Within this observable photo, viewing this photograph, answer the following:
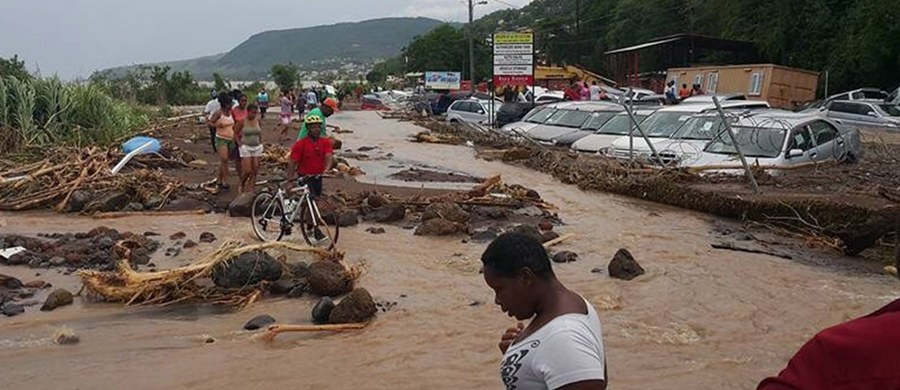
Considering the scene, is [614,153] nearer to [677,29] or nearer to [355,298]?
[355,298]

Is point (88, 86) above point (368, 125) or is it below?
above

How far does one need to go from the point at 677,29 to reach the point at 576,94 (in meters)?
30.1

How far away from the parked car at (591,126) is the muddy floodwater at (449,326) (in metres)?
10.8

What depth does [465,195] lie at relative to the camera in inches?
558

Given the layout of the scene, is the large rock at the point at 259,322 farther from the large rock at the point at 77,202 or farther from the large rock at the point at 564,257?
the large rock at the point at 77,202

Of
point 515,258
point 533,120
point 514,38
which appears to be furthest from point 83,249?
point 514,38

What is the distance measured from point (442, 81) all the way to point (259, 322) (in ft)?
155

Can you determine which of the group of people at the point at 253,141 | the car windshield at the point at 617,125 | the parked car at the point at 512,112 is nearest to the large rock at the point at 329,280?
the group of people at the point at 253,141

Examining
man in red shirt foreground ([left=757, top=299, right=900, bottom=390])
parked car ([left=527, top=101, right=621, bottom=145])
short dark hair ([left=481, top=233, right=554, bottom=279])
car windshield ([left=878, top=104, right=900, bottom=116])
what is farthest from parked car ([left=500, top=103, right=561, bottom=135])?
man in red shirt foreground ([left=757, top=299, right=900, bottom=390])

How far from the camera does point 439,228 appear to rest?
467 inches

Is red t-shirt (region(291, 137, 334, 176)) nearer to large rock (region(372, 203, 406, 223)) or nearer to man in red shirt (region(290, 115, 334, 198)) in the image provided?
man in red shirt (region(290, 115, 334, 198))

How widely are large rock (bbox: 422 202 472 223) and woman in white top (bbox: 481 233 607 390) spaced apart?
369 inches

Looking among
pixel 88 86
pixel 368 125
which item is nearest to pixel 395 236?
pixel 88 86

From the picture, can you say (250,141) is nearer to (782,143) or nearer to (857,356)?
(782,143)
